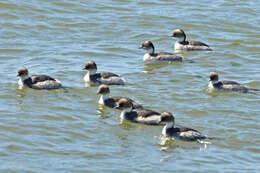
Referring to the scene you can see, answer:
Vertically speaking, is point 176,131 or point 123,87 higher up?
point 123,87

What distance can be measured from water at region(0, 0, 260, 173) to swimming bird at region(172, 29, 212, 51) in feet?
0.98

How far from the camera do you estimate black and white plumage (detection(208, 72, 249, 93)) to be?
68.6 feet

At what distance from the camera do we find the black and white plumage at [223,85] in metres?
20.9

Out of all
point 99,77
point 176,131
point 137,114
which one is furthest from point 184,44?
point 176,131

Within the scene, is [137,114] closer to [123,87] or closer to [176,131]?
[176,131]

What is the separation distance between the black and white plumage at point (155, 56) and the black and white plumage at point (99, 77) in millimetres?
3078

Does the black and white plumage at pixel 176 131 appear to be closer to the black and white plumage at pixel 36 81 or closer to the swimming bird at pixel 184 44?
the black and white plumage at pixel 36 81

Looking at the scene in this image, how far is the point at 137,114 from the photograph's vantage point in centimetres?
1842

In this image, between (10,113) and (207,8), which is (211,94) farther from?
(207,8)

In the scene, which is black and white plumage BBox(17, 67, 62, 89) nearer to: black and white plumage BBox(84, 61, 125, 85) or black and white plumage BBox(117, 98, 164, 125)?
black and white plumage BBox(84, 61, 125, 85)

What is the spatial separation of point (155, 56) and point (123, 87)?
369 cm

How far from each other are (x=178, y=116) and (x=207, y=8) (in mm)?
13746

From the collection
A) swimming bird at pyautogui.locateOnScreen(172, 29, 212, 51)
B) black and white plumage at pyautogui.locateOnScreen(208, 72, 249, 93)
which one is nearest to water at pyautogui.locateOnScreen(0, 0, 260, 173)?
black and white plumage at pyautogui.locateOnScreen(208, 72, 249, 93)

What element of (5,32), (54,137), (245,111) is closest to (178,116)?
(245,111)
